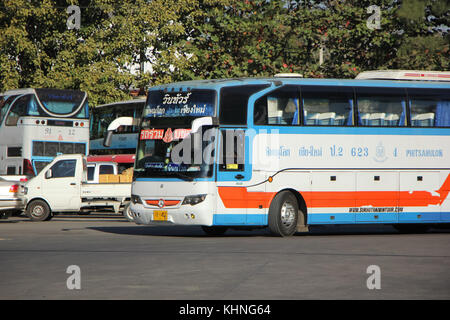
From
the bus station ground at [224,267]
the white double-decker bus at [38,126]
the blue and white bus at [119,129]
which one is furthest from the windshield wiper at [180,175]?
the blue and white bus at [119,129]

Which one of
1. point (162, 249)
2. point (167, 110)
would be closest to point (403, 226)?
point (167, 110)

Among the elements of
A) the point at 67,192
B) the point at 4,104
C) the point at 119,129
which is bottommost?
the point at 67,192

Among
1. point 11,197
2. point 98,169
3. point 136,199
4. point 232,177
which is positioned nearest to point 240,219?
point 232,177

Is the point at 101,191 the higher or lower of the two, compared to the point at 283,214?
higher

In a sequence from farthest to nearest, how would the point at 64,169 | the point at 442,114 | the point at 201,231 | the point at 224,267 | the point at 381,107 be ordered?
the point at 64,169
the point at 201,231
the point at 442,114
the point at 381,107
the point at 224,267

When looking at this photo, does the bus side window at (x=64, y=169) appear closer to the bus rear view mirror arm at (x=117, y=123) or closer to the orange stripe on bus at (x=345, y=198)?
the bus rear view mirror arm at (x=117, y=123)

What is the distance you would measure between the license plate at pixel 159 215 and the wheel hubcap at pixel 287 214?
2430 millimetres

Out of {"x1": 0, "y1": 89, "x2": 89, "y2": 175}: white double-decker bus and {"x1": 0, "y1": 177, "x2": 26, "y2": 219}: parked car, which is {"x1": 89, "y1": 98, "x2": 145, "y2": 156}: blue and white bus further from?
{"x1": 0, "y1": 177, "x2": 26, "y2": 219}: parked car

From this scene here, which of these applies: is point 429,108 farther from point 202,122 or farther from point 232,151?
point 202,122

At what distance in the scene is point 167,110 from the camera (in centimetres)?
1931

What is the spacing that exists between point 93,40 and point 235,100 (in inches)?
863

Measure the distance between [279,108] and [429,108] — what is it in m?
3.91

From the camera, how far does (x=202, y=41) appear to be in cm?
4178

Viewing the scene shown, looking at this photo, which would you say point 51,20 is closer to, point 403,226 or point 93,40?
point 93,40
